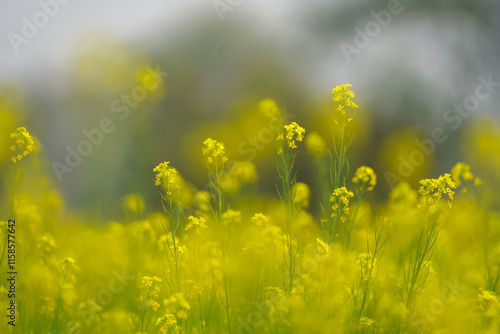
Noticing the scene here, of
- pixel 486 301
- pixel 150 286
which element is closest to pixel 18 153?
pixel 150 286

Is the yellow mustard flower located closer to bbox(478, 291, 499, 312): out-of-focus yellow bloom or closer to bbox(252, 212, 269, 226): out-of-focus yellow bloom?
bbox(252, 212, 269, 226): out-of-focus yellow bloom

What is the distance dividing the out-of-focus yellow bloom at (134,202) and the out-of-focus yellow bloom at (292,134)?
0.55 m

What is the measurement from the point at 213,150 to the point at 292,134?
300 mm

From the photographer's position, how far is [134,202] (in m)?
1.73

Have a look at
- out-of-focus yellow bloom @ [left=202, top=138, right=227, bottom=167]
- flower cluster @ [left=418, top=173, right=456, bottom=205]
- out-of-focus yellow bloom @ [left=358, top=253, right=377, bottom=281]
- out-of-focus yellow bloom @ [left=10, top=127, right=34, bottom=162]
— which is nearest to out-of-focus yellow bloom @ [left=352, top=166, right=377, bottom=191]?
flower cluster @ [left=418, top=173, right=456, bottom=205]

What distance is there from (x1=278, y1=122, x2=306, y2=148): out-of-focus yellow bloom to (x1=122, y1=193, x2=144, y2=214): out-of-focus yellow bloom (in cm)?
55

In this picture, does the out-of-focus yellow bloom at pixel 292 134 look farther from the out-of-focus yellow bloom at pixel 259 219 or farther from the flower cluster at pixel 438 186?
the flower cluster at pixel 438 186

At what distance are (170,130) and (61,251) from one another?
5.92 feet

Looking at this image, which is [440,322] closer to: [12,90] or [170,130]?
[12,90]

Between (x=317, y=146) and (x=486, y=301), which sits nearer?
(x=486, y=301)

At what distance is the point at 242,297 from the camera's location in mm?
1767

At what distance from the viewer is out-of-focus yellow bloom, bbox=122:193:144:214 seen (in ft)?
4.87

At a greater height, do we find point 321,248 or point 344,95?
point 344,95

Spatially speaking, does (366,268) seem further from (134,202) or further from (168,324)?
(134,202)
